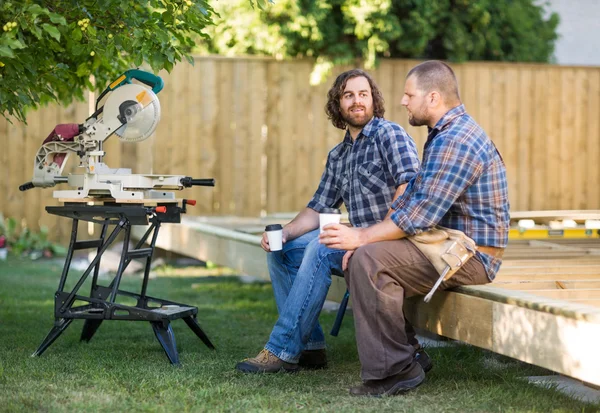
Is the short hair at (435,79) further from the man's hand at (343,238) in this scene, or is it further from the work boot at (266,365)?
the work boot at (266,365)

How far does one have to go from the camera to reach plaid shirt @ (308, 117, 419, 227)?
4145 millimetres

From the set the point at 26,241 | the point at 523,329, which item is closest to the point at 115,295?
the point at 523,329

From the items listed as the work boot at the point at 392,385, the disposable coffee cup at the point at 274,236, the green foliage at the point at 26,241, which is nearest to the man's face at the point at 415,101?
the disposable coffee cup at the point at 274,236

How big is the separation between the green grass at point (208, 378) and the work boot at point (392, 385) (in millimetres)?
51

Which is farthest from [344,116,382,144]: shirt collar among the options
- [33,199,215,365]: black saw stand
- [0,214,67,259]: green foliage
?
[0,214,67,259]: green foliage

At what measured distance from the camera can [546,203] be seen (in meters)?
9.98

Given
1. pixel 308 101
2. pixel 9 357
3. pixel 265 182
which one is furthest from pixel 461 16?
pixel 9 357

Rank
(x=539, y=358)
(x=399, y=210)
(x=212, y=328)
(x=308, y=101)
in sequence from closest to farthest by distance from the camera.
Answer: (x=539, y=358)
(x=399, y=210)
(x=212, y=328)
(x=308, y=101)

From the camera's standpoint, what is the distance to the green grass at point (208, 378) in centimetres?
351

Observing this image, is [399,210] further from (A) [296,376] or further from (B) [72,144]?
(B) [72,144]

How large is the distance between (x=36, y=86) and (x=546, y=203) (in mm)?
6785

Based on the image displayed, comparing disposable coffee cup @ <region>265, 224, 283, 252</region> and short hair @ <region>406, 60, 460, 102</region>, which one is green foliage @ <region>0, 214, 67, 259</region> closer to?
disposable coffee cup @ <region>265, 224, 283, 252</region>

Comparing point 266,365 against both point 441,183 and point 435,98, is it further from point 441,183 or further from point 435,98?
point 435,98

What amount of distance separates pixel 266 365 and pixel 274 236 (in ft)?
1.99
